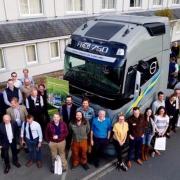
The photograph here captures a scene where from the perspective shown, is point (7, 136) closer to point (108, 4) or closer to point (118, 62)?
point (118, 62)

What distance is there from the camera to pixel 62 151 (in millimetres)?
6977

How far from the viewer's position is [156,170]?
23.9ft

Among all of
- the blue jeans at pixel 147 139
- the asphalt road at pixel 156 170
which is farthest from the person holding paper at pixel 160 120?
the asphalt road at pixel 156 170

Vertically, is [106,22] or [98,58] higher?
[106,22]

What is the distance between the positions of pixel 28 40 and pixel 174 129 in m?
8.36

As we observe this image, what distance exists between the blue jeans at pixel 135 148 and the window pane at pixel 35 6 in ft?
32.1

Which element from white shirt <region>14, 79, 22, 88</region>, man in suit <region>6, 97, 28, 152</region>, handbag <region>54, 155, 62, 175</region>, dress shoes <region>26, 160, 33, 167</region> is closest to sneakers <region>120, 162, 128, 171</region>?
handbag <region>54, 155, 62, 175</region>

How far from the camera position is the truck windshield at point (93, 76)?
705cm

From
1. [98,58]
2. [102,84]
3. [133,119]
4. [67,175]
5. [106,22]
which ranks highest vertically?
[106,22]

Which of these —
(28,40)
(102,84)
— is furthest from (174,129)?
(28,40)

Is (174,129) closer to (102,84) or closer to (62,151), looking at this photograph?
(102,84)

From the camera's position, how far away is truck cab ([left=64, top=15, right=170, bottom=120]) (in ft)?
23.1

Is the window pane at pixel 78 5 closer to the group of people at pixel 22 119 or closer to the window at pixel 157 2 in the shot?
the window at pixel 157 2

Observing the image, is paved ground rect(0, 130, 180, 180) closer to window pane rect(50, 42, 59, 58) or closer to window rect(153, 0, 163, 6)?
window pane rect(50, 42, 59, 58)
